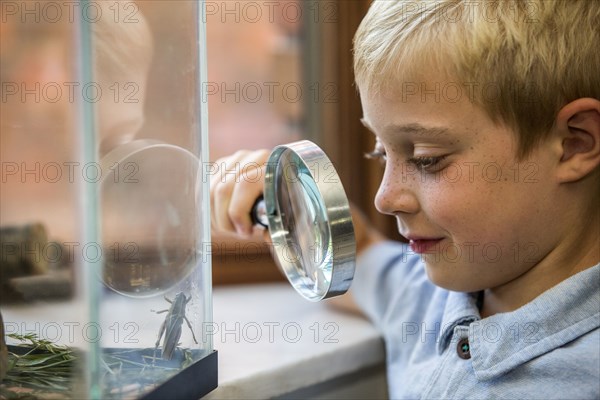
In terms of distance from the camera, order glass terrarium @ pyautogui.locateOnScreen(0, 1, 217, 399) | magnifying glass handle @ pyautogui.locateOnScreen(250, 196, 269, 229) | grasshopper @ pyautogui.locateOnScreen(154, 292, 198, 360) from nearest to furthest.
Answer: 1. glass terrarium @ pyautogui.locateOnScreen(0, 1, 217, 399)
2. grasshopper @ pyautogui.locateOnScreen(154, 292, 198, 360)
3. magnifying glass handle @ pyautogui.locateOnScreen(250, 196, 269, 229)

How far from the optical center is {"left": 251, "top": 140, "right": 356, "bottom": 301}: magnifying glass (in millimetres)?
708

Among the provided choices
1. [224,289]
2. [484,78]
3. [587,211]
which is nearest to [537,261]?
[587,211]

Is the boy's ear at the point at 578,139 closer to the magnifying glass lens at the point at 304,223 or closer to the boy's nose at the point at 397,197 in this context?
the boy's nose at the point at 397,197

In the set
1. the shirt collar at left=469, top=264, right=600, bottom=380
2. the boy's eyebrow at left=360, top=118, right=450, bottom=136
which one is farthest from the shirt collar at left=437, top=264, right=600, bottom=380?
the boy's eyebrow at left=360, top=118, right=450, bottom=136

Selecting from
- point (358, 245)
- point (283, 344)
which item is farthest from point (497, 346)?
point (358, 245)

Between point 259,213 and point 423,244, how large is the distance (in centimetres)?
23

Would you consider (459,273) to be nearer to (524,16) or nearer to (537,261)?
(537,261)

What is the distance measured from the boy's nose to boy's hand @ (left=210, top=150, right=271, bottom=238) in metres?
0.18

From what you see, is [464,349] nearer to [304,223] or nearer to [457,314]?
[457,314]

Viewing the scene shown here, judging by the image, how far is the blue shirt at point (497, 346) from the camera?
0.72m

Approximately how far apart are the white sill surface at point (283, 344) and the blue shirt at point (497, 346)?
64 mm

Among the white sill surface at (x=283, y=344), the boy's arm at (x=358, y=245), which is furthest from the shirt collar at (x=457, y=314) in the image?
the boy's arm at (x=358, y=245)

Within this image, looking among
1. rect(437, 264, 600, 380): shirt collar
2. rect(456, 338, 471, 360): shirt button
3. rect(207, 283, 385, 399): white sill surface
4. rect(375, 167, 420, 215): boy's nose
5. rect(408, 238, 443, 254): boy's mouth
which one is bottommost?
rect(207, 283, 385, 399): white sill surface

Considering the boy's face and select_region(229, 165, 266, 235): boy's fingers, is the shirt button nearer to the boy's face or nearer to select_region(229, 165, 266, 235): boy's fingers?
the boy's face
